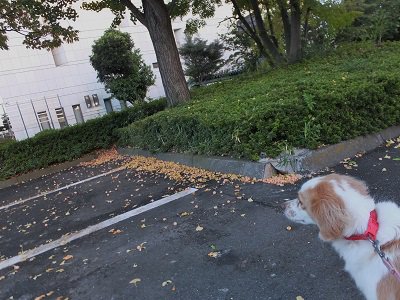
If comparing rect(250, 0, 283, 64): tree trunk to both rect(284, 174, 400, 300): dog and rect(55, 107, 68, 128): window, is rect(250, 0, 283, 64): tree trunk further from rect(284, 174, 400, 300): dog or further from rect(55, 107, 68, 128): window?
rect(55, 107, 68, 128): window

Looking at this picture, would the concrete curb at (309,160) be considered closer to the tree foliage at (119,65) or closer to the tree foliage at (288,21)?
the tree foliage at (288,21)

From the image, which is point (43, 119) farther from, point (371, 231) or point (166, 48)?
point (371, 231)

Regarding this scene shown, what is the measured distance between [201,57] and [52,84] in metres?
13.0

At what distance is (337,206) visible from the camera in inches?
79.0

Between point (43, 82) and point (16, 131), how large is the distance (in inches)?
182

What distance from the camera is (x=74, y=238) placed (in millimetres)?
5254

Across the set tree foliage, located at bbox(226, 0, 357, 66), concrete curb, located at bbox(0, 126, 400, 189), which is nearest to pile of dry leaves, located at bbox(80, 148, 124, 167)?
concrete curb, located at bbox(0, 126, 400, 189)

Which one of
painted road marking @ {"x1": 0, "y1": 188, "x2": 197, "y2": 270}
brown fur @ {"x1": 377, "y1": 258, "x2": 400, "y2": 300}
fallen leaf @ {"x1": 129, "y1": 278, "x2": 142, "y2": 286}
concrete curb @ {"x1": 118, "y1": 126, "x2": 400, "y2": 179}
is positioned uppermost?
brown fur @ {"x1": 377, "y1": 258, "x2": 400, "y2": 300}

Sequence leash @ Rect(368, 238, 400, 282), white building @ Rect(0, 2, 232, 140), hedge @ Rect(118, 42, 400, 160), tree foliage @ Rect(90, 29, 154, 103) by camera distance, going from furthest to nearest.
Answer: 1. white building @ Rect(0, 2, 232, 140)
2. tree foliage @ Rect(90, 29, 154, 103)
3. hedge @ Rect(118, 42, 400, 160)
4. leash @ Rect(368, 238, 400, 282)

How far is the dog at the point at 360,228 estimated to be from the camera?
6.45 feet

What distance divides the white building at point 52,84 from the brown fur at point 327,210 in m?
29.2

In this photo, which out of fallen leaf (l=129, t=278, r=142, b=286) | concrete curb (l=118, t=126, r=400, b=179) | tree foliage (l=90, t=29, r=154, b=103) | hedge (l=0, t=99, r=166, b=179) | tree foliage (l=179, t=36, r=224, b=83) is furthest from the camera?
tree foliage (l=179, t=36, r=224, b=83)

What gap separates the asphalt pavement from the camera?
129 inches

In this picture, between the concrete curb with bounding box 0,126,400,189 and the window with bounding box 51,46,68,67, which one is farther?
the window with bounding box 51,46,68,67
